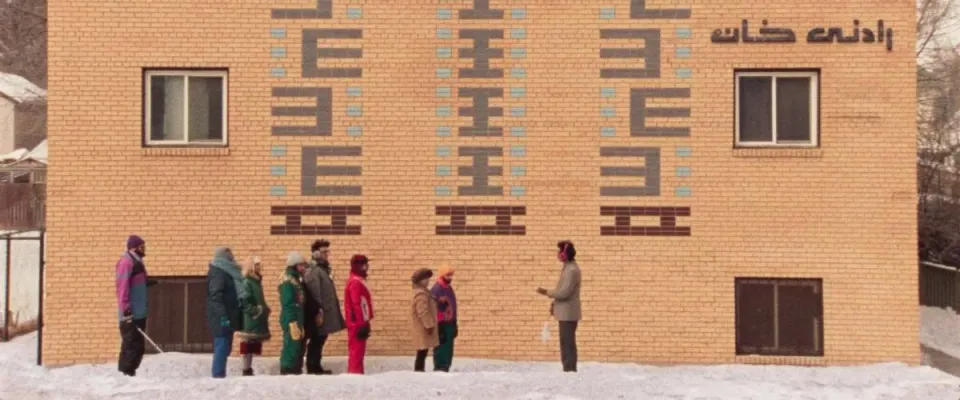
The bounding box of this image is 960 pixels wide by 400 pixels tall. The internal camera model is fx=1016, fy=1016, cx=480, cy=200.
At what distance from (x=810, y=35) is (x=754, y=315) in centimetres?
366

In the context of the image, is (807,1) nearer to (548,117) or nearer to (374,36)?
(548,117)

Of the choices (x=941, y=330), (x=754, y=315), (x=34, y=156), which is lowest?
(x=941, y=330)

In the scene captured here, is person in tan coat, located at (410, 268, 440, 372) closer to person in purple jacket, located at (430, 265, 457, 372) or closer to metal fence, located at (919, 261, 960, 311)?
person in purple jacket, located at (430, 265, 457, 372)

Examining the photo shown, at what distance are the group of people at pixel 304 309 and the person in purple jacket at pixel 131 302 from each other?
11 mm

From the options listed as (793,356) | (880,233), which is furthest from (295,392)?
(880,233)

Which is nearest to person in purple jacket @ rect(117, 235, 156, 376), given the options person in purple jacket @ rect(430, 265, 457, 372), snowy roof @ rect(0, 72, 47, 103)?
person in purple jacket @ rect(430, 265, 457, 372)

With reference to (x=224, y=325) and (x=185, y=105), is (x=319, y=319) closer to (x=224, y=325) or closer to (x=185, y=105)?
(x=224, y=325)

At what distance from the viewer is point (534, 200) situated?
13055mm

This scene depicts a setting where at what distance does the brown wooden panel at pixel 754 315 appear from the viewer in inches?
515

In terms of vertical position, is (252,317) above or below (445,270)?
below

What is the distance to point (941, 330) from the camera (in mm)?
20219

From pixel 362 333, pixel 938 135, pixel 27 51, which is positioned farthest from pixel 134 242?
pixel 27 51

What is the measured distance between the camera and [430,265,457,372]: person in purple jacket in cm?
1186

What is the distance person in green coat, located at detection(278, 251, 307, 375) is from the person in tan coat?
129cm
